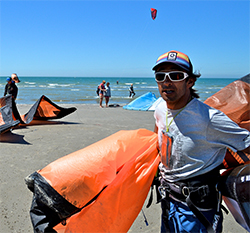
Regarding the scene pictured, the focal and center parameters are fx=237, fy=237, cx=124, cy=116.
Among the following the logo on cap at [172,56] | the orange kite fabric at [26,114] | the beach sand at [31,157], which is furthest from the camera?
the orange kite fabric at [26,114]

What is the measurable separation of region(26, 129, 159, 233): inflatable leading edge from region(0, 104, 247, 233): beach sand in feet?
3.55

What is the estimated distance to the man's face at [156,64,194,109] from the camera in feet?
5.83

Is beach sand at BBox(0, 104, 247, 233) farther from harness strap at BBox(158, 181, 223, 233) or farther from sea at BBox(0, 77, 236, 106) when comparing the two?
sea at BBox(0, 77, 236, 106)

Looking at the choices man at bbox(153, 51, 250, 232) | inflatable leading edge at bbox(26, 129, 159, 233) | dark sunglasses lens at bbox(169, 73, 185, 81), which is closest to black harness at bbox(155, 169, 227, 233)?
man at bbox(153, 51, 250, 232)

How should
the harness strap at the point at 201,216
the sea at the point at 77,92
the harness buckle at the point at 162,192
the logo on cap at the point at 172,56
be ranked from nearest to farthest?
the harness strap at the point at 201,216 → the logo on cap at the point at 172,56 → the harness buckle at the point at 162,192 → the sea at the point at 77,92

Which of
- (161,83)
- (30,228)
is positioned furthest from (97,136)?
(161,83)

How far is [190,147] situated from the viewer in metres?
1.72

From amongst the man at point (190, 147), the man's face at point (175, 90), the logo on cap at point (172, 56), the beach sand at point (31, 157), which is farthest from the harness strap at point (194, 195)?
the beach sand at point (31, 157)

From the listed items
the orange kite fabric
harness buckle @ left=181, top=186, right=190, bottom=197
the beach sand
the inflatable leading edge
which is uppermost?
harness buckle @ left=181, top=186, right=190, bottom=197

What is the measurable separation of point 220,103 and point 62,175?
171cm

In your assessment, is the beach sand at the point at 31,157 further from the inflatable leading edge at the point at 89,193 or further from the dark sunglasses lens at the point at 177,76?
the dark sunglasses lens at the point at 177,76

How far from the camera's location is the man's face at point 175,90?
1.78 m

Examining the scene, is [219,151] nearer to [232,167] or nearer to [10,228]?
[232,167]

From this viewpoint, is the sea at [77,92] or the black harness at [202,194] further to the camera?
the sea at [77,92]
